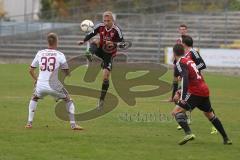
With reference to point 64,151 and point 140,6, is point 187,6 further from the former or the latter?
point 64,151

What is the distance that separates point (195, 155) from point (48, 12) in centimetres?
4775

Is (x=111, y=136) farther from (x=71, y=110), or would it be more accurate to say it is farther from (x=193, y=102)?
(x=193, y=102)

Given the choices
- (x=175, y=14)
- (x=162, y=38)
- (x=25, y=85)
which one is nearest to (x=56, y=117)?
(x=25, y=85)

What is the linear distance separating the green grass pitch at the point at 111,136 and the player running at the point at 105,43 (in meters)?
0.80

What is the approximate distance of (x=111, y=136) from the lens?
42.2ft

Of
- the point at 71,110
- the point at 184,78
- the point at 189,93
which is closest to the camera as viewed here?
the point at 184,78

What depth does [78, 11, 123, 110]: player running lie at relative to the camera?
1741 cm

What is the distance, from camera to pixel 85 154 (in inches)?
422

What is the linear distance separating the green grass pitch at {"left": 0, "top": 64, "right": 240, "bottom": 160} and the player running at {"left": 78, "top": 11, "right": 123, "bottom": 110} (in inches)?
31.4

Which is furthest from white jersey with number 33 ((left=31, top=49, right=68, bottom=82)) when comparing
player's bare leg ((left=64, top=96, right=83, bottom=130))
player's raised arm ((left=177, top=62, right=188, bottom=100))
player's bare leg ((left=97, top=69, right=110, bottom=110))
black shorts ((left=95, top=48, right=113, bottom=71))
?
black shorts ((left=95, top=48, right=113, bottom=71))

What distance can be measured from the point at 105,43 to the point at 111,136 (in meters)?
5.24

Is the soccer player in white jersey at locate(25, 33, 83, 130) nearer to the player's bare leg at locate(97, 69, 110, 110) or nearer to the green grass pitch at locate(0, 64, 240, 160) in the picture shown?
the green grass pitch at locate(0, 64, 240, 160)

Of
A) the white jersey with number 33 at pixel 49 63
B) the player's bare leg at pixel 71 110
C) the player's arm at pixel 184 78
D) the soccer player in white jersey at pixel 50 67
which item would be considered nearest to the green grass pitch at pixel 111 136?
the player's bare leg at pixel 71 110

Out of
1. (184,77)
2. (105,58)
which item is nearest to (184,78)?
(184,77)
